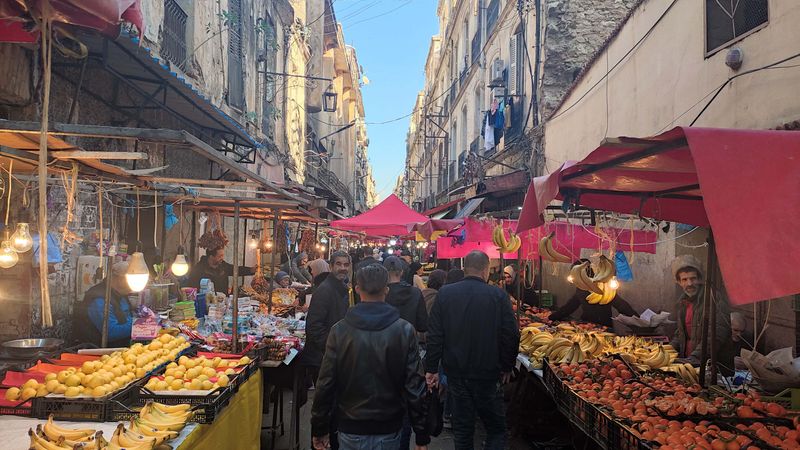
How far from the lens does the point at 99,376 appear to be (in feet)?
13.0

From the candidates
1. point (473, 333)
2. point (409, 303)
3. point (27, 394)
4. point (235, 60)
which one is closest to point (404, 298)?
point (409, 303)

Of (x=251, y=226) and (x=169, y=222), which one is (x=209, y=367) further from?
(x=251, y=226)

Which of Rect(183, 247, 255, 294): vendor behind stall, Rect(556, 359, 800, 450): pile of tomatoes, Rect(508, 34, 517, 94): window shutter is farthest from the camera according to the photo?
Rect(508, 34, 517, 94): window shutter

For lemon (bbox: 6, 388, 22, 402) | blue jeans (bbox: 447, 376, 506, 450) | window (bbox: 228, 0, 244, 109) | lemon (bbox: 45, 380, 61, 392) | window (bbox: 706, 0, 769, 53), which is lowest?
blue jeans (bbox: 447, 376, 506, 450)

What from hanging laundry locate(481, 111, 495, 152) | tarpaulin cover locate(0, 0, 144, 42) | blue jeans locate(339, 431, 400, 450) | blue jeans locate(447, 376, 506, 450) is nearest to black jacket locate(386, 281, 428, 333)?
blue jeans locate(447, 376, 506, 450)

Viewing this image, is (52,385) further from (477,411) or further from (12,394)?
(477,411)

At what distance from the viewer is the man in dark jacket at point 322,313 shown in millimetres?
5652

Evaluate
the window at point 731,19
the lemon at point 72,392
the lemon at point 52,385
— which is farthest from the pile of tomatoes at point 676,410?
the window at point 731,19

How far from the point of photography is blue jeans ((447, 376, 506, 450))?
16.2 ft

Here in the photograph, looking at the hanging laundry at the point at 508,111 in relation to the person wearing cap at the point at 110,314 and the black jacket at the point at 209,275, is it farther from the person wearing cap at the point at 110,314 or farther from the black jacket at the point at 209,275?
the person wearing cap at the point at 110,314

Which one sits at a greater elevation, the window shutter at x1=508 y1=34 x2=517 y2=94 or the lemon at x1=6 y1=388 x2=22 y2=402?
the window shutter at x1=508 y1=34 x2=517 y2=94

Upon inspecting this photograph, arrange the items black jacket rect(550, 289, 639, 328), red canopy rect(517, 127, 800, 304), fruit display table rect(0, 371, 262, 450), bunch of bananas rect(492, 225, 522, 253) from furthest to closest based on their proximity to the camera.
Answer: black jacket rect(550, 289, 639, 328) → bunch of bananas rect(492, 225, 522, 253) → fruit display table rect(0, 371, 262, 450) → red canopy rect(517, 127, 800, 304)

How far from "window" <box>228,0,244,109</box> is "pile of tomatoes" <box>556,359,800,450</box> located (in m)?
11.6

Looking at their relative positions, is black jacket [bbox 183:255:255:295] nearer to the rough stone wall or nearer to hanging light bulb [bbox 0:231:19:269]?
hanging light bulb [bbox 0:231:19:269]
